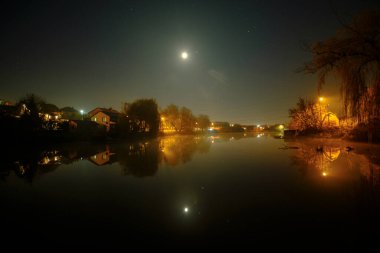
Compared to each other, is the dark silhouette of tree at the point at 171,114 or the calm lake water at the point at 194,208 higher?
the dark silhouette of tree at the point at 171,114

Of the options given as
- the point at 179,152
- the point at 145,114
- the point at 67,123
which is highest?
the point at 145,114

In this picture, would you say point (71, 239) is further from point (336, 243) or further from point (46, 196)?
point (336, 243)

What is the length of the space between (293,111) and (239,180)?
37.3 metres

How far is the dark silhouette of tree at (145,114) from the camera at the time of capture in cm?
4672

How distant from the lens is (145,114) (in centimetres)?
4750

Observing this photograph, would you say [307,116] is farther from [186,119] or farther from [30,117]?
[186,119]

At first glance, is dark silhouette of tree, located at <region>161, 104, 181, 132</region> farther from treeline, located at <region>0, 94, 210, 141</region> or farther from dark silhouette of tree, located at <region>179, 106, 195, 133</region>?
dark silhouette of tree, located at <region>179, 106, 195, 133</region>

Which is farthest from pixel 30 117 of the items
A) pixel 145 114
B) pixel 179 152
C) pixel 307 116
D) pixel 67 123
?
pixel 307 116

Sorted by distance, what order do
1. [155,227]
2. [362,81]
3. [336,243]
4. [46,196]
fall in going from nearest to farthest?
[336,243], [155,227], [46,196], [362,81]

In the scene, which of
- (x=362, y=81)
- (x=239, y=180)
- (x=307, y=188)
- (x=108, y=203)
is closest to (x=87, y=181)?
(x=108, y=203)

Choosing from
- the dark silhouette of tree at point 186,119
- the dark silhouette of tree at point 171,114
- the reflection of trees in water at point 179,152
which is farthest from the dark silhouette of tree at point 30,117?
the dark silhouette of tree at point 186,119

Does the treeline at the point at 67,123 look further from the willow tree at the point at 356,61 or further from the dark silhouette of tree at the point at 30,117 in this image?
the willow tree at the point at 356,61

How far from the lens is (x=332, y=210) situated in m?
4.07

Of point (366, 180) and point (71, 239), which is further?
point (366, 180)
